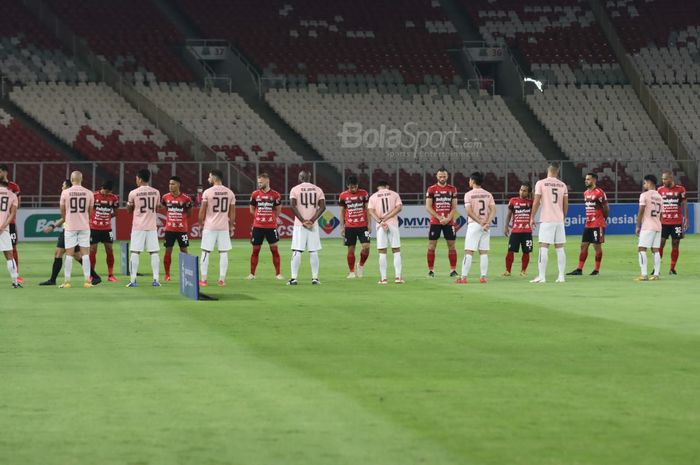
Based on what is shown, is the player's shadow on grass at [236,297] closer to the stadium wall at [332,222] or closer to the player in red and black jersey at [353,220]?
the player in red and black jersey at [353,220]

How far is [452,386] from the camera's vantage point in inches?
427

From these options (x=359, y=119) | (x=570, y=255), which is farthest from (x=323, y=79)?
(x=570, y=255)

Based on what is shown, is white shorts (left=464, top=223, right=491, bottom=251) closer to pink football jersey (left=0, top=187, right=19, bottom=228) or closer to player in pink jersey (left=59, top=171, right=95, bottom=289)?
player in pink jersey (left=59, top=171, right=95, bottom=289)

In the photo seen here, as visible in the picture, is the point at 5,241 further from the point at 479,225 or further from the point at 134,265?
the point at 479,225

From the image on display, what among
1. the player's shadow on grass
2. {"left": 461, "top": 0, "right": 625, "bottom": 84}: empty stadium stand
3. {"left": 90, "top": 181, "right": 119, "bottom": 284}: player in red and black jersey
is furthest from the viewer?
{"left": 461, "top": 0, "right": 625, "bottom": 84}: empty stadium stand

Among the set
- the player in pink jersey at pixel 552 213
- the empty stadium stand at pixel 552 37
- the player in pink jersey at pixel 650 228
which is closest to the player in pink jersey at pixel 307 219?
the player in pink jersey at pixel 552 213

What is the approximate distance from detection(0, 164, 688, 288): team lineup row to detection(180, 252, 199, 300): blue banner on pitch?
7.37ft

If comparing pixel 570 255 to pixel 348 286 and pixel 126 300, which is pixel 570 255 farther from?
pixel 126 300

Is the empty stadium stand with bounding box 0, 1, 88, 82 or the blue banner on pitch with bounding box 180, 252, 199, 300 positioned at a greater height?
the empty stadium stand with bounding box 0, 1, 88, 82

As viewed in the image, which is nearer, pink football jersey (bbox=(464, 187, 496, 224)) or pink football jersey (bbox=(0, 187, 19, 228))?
pink football jersey (bbox=(0, 187, 19, 228))

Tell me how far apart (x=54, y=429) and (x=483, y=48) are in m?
54.6

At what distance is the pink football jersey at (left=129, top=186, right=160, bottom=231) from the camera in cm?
2325

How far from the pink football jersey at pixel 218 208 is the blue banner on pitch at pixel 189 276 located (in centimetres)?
299

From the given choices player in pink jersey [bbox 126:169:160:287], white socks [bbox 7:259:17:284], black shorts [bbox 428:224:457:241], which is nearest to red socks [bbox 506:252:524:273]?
black shorts [bbox 428:224:457:241]
